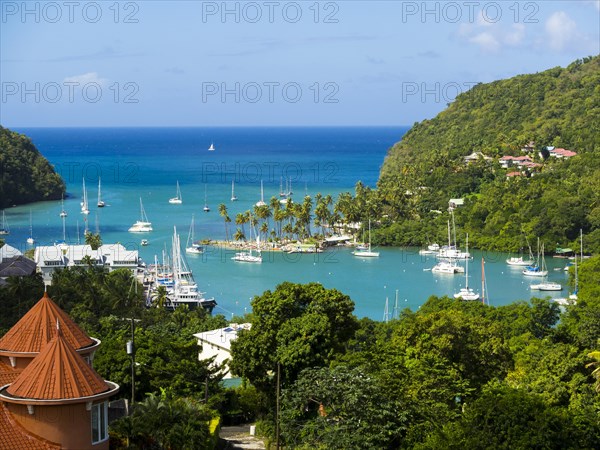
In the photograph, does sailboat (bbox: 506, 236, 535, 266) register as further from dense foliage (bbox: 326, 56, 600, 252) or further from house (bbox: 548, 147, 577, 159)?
house (bbox: 548, 147, 577, 159)

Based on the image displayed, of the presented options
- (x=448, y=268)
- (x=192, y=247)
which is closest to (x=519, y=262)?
(x=448, y=268)

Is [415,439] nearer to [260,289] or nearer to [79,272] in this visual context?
[79,272]

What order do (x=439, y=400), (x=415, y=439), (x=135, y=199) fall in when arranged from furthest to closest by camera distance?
(x=135, y=199)
(x=439, y=400)
(x=415, y=439)

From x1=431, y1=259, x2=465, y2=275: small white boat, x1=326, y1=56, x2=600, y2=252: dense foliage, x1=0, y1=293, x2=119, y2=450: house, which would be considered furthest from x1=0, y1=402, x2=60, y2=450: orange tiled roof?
x1=326, y1=56, x2=600, y2=252: dense foliage

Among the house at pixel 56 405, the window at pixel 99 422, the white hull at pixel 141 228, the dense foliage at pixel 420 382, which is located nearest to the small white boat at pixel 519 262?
the white hull at pixel 141 228

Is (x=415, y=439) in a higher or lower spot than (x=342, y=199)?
lower

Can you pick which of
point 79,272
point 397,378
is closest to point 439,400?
point 397,378
